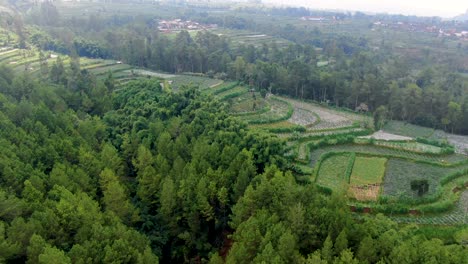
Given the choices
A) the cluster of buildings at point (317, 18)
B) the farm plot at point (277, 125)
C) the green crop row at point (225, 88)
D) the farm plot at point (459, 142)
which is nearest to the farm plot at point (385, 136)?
the farm plot at point (459, 142)

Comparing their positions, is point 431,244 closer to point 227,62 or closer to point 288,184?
A: point 288,184

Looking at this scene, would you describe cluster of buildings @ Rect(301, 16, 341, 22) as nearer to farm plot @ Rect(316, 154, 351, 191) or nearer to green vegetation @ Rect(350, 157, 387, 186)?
green vegetation @ Rect(350, 157, 387, 186)

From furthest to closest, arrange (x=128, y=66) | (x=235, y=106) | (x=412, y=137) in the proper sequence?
(x=128, y=66) < (x=235, y=106) < (x=412, y=137)

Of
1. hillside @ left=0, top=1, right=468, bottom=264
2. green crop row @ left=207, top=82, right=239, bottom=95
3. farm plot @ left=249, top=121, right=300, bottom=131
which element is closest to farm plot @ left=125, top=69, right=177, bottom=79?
hillside @ left=0, top=1, right=468, bottom=264

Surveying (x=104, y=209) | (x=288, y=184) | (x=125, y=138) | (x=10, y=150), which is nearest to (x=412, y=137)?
(x=288, y=184)

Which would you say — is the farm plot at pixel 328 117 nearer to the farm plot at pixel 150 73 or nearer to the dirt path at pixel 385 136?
the dirt path at pixel 385 136

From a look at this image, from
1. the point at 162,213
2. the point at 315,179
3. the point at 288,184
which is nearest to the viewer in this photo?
the point at 288,184
